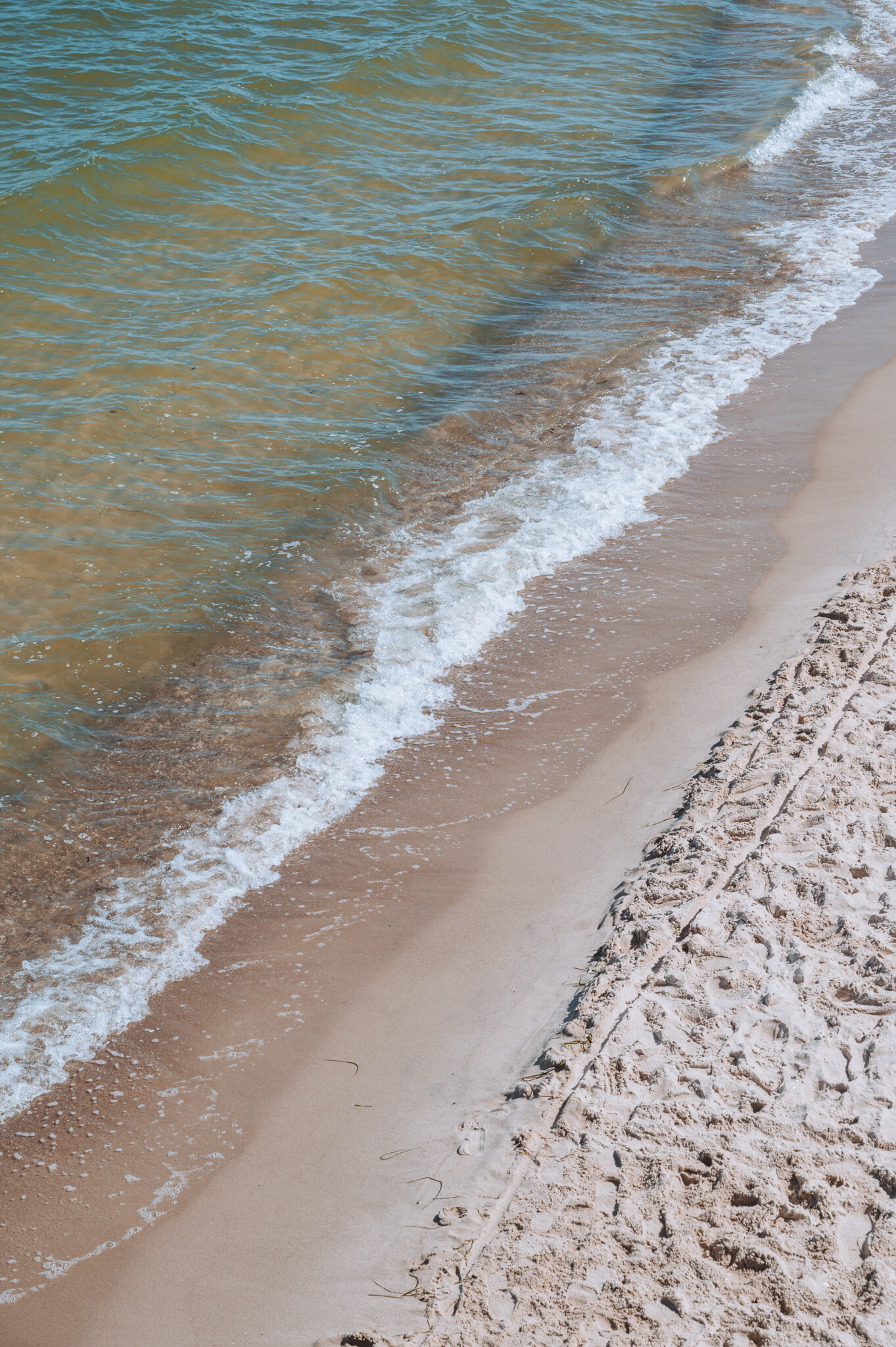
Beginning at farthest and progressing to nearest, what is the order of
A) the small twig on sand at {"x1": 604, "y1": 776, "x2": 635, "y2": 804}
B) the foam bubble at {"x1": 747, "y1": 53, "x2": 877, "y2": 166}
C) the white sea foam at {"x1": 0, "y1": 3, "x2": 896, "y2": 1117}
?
1. the foam bubble at {"x1": 747, "y1": 53, "x2": 877, "y2": 166}
2. the small twig on sand at {"x1": 604, "y1": 776, "x2": 635, "y2": 804}
3. the white sea foam at {"x1": 0, "y1": 3, "x2": 896, "y2": 1117}

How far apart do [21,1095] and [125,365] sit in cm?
639

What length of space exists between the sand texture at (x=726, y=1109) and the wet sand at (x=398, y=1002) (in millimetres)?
171

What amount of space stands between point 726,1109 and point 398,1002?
1271mm

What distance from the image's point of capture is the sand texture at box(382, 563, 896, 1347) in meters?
2.54

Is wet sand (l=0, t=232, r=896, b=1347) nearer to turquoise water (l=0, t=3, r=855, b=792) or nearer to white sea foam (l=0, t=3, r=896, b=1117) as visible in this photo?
white sea foam (l=0, t=3, r=896, b=1117)

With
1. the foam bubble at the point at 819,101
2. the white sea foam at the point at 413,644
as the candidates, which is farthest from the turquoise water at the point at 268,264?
the white sea foam at the point at 413,644

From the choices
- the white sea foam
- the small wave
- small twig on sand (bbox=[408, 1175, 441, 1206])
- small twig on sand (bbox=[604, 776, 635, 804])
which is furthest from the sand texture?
the small wave

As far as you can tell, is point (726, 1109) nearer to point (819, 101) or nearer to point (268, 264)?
point (268, 264)

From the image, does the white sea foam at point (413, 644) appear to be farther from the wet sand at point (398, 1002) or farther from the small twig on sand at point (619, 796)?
the small twig on sand at point (619, 796)

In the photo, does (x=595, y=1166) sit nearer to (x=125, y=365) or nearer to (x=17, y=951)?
(x=17, y=951)

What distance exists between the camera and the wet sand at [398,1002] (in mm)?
2943

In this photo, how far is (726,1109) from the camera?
117 inches

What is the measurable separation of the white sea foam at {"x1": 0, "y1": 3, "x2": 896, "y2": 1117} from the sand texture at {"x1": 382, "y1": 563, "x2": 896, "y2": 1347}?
1592 millimetres

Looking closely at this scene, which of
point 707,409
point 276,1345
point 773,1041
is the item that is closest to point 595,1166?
point 773,1041
